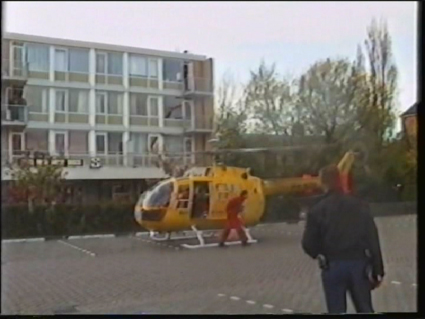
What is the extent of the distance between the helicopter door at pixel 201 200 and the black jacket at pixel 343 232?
0.28 meters

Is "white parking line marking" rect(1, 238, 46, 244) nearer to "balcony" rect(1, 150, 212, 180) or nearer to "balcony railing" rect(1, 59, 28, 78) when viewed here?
"balcony" rect(1, 150, 212, 180)

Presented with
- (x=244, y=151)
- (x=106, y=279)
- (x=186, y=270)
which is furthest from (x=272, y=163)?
(x=106, y=279)

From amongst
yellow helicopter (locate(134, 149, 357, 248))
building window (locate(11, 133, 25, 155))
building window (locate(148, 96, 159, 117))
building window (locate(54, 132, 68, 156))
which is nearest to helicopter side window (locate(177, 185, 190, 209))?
yellow helicopter (locate(134, 149, 357, 248))

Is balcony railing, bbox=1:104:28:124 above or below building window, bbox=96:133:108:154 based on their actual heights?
above

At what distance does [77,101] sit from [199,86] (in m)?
0.33

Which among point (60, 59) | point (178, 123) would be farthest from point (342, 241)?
point (60, 59)

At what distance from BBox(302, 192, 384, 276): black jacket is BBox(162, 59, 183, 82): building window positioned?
1.71 ft

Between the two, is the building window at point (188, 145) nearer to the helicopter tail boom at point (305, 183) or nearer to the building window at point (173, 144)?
the building window at point (173, 144)

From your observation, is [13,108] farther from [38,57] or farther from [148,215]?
[148,215]

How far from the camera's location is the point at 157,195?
4.81 ft

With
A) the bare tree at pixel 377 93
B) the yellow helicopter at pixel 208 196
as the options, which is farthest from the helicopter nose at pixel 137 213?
the bare tree at pixel 377 93

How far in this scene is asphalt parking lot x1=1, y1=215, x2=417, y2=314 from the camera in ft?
4.47

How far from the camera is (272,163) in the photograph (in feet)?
4.80

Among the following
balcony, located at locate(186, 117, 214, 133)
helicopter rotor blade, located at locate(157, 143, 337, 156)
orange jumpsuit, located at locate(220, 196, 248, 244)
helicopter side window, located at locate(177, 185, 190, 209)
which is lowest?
orange jumpsuit, located at locate(220, 196, 248, 244)
